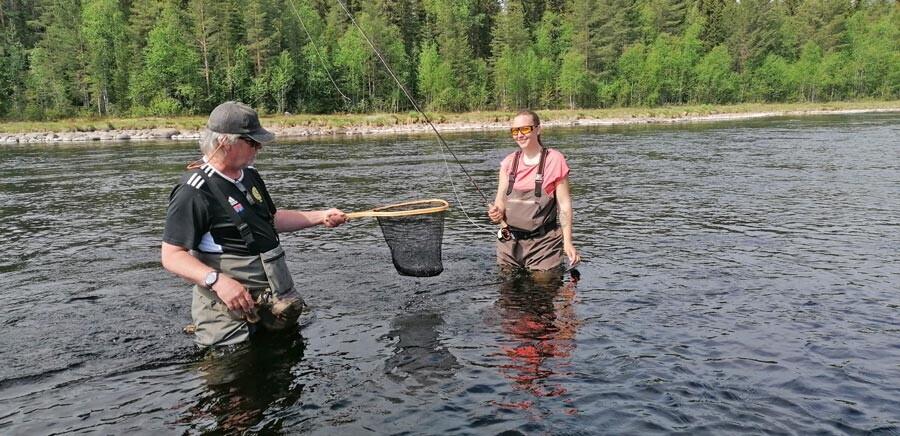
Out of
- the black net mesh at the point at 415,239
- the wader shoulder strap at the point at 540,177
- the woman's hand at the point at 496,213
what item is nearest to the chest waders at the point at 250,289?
the black net mesh at the point at 415,239

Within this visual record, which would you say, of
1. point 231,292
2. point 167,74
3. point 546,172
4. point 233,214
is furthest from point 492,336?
point 167,74

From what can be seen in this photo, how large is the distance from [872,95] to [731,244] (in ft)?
387

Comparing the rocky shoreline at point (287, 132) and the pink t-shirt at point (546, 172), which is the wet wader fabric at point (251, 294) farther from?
the rocky shoreline at point (287, 132)

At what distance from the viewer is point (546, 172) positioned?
26.8 ft

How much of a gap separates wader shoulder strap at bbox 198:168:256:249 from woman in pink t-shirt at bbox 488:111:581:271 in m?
3.71

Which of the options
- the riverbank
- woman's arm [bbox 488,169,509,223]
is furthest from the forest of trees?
woman's arm [bbox 488,169,509,223]

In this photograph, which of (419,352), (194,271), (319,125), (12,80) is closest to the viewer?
(194,271)

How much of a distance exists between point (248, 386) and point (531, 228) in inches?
165

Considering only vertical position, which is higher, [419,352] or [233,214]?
[233,214]

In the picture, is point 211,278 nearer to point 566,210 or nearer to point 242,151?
point 242,151

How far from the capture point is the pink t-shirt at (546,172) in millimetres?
8078

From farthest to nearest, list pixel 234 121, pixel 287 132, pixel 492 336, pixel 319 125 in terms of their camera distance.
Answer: pixel 319 125
pixel 287 132
pixel 492 336
pixel 234 121

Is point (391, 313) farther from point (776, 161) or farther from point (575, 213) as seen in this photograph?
point (776, 161)

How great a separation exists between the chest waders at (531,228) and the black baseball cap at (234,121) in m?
3.95
